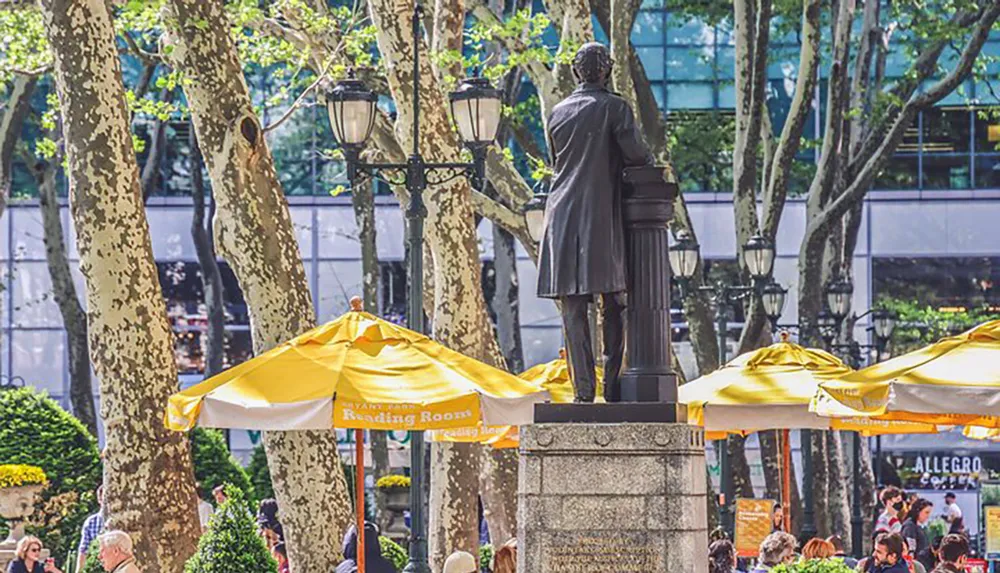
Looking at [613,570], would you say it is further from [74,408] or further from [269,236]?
[74,408]

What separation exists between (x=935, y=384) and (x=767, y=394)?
3.79 meters

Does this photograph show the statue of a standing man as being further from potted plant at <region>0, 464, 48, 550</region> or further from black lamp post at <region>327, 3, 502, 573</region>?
potted plant at <region>0, 464, 48, 550</region>

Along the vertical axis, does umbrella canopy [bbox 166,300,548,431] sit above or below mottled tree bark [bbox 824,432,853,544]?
above

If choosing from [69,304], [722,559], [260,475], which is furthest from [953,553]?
[69,304]

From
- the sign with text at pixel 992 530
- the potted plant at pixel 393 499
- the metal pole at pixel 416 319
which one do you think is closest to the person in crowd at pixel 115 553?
the metal pole at pixel 416 319

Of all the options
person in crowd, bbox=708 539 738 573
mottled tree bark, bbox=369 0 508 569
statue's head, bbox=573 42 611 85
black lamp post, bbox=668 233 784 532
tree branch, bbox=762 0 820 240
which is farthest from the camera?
tree branch, bbox=762 0 820 240

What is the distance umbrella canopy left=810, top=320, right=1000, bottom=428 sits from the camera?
47.8 ft

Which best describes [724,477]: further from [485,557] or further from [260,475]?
[260,475]

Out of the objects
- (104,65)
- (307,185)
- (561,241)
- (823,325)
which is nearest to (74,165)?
(104,65)

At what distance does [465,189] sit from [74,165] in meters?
5.47

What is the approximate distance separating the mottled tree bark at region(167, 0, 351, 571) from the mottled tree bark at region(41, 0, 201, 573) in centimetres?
74

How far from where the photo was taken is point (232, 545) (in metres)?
14.8

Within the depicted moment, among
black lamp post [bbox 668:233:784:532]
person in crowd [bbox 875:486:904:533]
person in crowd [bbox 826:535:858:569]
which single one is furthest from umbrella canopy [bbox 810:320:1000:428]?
person in crowd [bbox 875:486:904:533]

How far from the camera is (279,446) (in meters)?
18.5
